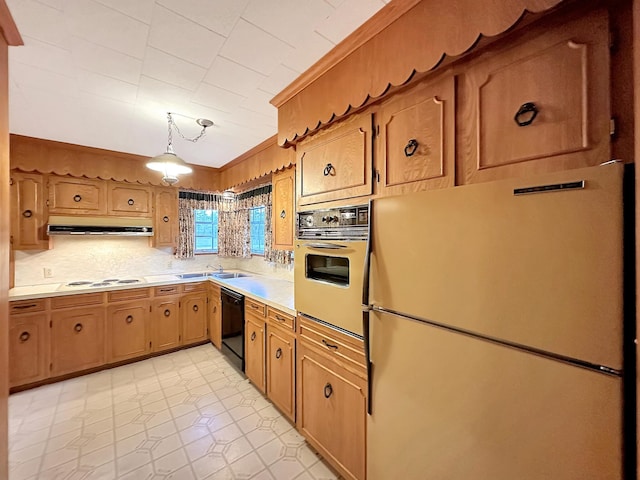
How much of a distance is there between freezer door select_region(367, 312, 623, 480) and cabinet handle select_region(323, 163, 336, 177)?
0.89 m

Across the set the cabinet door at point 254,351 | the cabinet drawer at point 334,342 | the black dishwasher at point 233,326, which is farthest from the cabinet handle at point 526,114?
the black dishwasher at point 233,326

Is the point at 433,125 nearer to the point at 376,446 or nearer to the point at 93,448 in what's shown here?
the point at 376,446

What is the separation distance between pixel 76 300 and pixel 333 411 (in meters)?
3.03

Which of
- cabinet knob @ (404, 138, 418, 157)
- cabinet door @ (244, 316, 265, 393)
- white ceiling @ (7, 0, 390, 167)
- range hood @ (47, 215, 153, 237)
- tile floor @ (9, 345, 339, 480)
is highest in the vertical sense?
white ceiling @ (7, 0, 390, 167)

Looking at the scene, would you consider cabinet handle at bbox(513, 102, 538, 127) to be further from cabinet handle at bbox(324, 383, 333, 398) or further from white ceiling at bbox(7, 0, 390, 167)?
cabinet handle at bbox(324, 383, 333, 398)

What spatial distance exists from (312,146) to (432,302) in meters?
1.28

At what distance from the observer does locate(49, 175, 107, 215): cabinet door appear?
118 inches

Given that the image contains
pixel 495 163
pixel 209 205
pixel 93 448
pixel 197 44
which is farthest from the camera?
pixel 209 205

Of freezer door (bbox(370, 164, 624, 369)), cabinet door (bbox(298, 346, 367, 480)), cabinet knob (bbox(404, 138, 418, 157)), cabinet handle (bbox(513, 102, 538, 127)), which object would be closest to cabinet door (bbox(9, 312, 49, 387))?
cabinet door (bbox(298, 346, 367, 480))

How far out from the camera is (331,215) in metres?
1.62

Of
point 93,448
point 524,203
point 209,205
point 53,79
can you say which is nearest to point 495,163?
point 524,203

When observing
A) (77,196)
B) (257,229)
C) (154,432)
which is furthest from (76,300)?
(257,229)

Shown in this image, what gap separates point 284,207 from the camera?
2.71m

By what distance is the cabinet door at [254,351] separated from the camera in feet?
7.95
